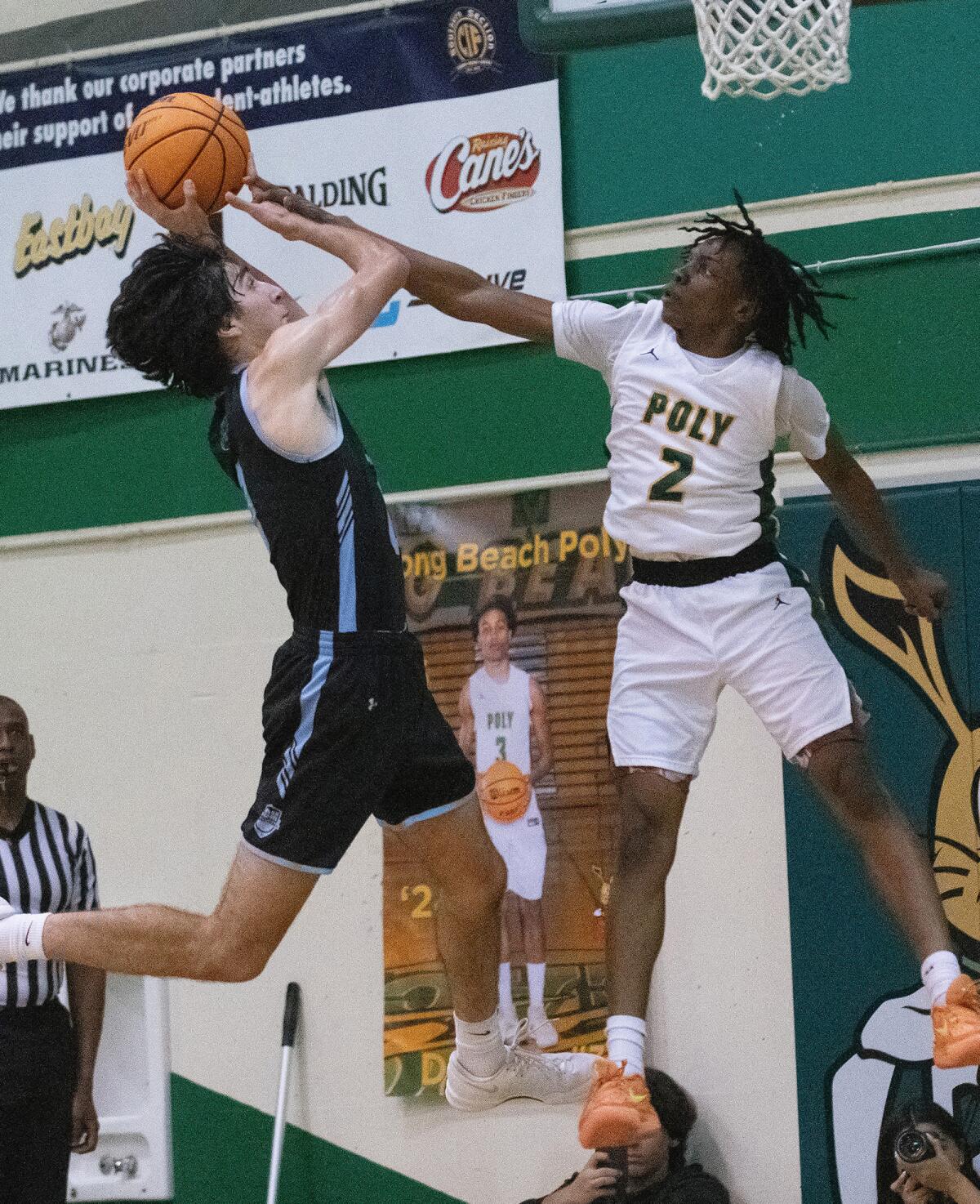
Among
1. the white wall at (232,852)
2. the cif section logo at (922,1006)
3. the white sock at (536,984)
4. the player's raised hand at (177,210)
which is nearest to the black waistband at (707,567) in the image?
the player's raised hand at (177,210)

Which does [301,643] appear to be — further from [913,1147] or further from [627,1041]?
[913,1147]

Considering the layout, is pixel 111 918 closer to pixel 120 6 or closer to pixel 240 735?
pixel 240 735

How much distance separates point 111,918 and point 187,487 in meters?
3.87

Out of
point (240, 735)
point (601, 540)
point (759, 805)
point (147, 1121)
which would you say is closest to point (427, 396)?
point (601, 540)

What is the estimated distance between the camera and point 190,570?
8.72 metres

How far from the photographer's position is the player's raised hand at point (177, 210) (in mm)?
5430

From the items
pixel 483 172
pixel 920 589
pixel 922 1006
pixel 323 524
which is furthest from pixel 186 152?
pixel 922 1006

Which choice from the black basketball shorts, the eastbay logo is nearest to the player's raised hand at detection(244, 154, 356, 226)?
the black basketball shorts

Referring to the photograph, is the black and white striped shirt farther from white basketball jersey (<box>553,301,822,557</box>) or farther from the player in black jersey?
white basketball jersey (<box>553,301,822,557</box>)

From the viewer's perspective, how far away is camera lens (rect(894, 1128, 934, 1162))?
21.4ft

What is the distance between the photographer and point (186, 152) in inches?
215

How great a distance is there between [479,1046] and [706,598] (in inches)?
60.9

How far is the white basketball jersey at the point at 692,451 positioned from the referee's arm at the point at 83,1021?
2.86 metres

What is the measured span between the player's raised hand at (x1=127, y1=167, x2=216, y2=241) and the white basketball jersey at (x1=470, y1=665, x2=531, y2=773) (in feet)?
10.2
